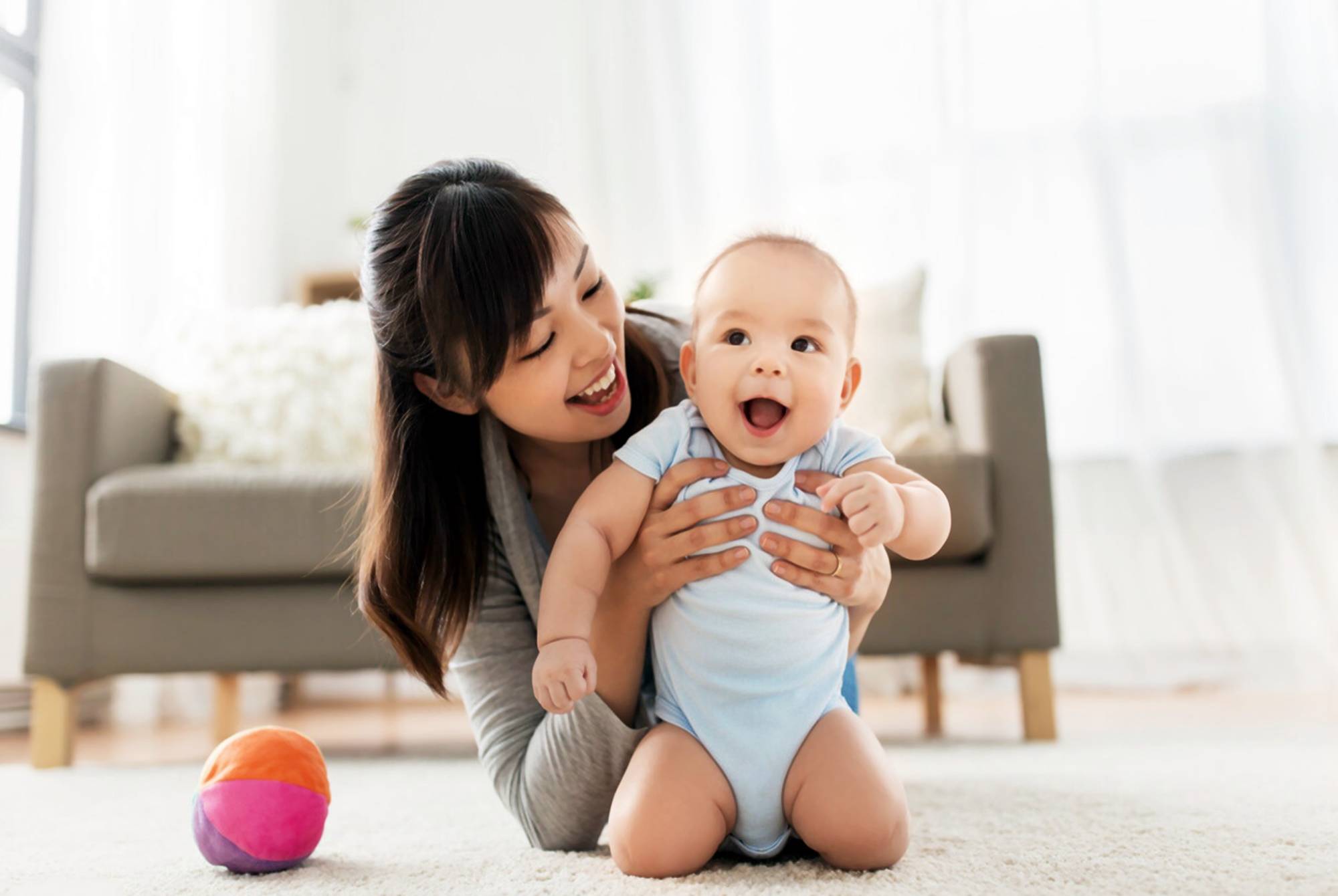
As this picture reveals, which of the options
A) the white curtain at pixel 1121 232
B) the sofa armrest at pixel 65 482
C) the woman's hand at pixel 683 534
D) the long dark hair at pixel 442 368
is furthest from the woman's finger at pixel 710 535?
the white curtain at pixel 1121 232

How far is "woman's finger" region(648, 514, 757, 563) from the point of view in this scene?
884mm

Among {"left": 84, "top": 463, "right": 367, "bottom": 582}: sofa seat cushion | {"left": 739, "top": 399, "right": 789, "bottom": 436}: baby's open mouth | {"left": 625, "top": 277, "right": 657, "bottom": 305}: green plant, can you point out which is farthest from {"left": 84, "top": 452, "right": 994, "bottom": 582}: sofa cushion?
{"left": 625, "top": 277, "right": 657, "bottom": 305}: green plant

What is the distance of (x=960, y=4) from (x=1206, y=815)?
8.55 feet

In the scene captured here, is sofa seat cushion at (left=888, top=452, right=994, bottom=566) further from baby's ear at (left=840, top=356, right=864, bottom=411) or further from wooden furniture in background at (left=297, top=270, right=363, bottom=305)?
wooden furniture in background at (left=297, top=270, right=363, bottom=305)

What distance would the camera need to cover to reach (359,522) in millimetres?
1757

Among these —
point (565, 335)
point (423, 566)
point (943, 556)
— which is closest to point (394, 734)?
point (943, 556)

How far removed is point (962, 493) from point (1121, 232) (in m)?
1.53

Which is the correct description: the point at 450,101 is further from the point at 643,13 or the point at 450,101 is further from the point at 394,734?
the point at 394,734

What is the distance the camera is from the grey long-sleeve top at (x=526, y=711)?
0.95 meters

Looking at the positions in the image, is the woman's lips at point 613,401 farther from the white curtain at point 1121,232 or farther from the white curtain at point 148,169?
the white curtain at point 1121,232

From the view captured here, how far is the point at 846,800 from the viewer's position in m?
0.83

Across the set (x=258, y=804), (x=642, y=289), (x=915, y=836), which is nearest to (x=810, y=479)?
(x=915, y=836)

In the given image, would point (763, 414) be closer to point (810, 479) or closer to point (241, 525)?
point (810, 479)

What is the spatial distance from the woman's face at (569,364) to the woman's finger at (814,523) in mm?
196
